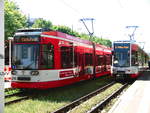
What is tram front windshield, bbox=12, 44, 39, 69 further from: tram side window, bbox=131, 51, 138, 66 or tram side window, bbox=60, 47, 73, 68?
tram side window, bbox=131, 51, 138, 66

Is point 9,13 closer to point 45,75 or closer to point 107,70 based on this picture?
point 107,70

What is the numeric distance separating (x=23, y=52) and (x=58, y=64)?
6.41ft

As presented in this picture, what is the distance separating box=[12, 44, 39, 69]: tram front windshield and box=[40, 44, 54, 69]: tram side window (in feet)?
0.97

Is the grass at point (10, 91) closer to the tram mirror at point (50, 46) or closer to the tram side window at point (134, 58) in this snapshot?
the tram mirror at point (50, 46)

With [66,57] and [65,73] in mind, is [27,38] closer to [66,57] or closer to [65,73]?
[66,57]

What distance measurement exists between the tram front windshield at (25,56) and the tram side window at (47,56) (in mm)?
295

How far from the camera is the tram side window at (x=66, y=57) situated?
14.8 metres

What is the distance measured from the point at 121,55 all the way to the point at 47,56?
9758 millimetres

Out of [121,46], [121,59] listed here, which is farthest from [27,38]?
[121,46]

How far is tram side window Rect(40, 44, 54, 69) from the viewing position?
13137 millimetres

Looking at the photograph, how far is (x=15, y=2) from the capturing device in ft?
147

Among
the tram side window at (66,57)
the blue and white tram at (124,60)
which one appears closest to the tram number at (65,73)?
the tram side window at (66,57)

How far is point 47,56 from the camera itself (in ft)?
44.1

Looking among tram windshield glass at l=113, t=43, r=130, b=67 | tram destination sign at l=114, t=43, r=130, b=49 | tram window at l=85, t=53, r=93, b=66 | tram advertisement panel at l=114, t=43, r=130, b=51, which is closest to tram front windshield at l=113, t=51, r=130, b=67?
tram windshield glass at l=113, t=43, r=130, b=67
